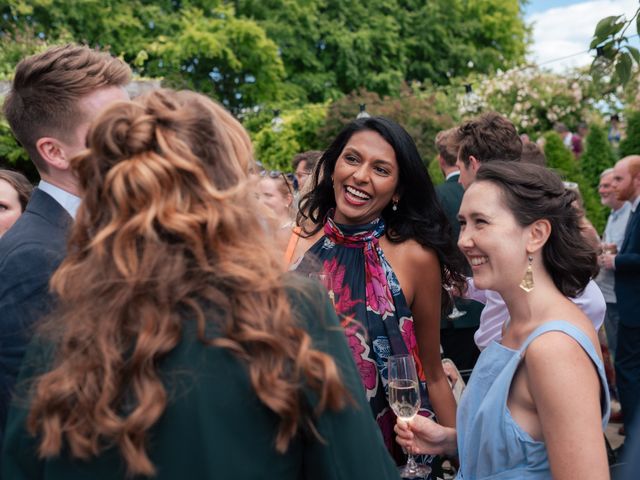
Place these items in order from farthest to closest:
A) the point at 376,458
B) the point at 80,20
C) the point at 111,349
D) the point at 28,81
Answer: the point at 80,20 → the point at 28,81 → the point at 376,458 → the point at 111,349

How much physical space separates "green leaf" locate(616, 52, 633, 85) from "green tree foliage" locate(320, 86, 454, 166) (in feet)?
41.6

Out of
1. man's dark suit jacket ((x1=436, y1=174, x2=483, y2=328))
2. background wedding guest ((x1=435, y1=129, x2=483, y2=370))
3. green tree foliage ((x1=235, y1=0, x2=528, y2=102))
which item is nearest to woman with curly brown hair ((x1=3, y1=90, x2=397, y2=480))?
man's dark suit jacket ((x1=436, y1=174, x2=483, y2=328))

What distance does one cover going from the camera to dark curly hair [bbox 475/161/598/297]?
7.52 ft

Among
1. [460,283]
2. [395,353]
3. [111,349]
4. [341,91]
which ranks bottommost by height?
[341,91]

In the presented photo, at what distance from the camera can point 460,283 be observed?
3.29m

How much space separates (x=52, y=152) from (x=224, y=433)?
1.38 meters

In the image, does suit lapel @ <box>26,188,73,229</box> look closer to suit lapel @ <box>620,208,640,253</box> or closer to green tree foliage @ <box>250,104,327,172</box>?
suit lapel @ <box>620,208,640,253</box>

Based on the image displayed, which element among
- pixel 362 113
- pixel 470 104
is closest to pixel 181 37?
pixel 470 104

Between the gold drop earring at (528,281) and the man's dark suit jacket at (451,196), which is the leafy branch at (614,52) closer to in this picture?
the gold drop earring at (528,281)

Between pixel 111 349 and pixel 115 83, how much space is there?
1.32 m

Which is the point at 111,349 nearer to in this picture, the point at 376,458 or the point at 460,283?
the point at 376,458

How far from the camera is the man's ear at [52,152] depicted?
86.7 inches

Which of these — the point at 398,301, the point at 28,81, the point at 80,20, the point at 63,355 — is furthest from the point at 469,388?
the point at 80,20

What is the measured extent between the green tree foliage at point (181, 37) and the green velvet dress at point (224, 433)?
2155 centimetres
